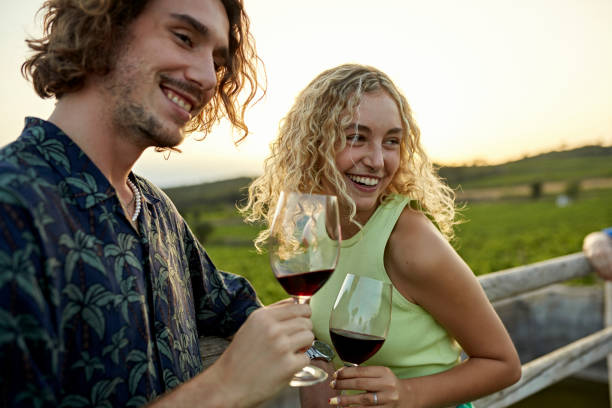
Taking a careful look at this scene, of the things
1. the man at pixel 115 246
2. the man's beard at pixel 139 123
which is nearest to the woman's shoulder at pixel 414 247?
the man at pixel 115 246

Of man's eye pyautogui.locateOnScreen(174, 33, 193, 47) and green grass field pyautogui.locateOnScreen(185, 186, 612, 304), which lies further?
green grass field pyautogui.locateOnScreen(185, 186, 612, 304)

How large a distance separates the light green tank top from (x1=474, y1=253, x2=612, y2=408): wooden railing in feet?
2.42

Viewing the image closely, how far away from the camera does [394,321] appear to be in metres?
1.70

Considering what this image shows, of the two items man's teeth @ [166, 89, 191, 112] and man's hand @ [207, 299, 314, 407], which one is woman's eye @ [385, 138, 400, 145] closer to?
man's teeth @ [166, 89, 191, 112]

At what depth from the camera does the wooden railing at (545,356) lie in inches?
95.6

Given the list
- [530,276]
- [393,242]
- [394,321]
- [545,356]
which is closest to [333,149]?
[393,242]

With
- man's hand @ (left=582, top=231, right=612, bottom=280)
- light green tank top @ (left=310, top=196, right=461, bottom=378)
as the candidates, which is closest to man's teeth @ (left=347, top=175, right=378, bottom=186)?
light green tank top @ (left=310, top=196, right=461, bottom=378)

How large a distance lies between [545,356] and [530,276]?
18.9 inches

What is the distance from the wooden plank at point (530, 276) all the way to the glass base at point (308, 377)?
1488 mm

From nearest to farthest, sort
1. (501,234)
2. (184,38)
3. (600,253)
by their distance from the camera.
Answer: (184,38), (600,253), (501,234)

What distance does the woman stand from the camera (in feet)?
5.24

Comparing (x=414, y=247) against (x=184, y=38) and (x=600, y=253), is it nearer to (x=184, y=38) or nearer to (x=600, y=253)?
(x=184, y=38)

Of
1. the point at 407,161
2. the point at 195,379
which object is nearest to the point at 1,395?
the point at 195,379

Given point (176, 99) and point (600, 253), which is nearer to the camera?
point (176, 99)
